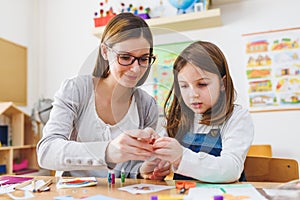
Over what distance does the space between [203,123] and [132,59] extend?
246 millimetres

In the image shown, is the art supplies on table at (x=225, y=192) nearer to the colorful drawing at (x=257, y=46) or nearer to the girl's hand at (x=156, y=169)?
the girl's hand at (x=156, y=169)

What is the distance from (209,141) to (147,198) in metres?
0.27

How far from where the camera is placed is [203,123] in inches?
31.3

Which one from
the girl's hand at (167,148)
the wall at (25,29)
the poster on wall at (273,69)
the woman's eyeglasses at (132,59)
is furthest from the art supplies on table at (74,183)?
the wall at (25,29)

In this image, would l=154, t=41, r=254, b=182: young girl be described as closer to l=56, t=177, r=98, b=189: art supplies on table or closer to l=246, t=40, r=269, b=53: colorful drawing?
l=56, t=177, r=98, b=189: art supplies on table

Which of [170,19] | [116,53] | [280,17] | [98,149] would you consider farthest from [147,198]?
[280,17]

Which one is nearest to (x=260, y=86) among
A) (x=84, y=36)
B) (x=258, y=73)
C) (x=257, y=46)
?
(x=258, y=73)

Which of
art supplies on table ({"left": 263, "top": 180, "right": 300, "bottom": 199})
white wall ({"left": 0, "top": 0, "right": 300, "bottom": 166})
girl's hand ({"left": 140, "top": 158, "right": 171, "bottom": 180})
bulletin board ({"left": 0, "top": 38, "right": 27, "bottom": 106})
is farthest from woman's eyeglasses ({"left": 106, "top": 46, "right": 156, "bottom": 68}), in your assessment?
bulletin board ({"left": 0, "top": 38, "right": 27, "bottom": 106})

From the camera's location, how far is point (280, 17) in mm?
2107

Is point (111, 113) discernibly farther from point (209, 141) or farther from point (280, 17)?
point (280, 17)

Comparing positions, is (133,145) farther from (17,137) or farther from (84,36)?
(84,36)

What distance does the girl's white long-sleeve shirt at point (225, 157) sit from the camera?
2.39 ft

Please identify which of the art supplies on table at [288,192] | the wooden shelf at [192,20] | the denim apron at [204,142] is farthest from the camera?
the wooden shelf at [192,20]

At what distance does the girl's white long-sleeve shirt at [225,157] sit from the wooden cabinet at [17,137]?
1.63 meters
